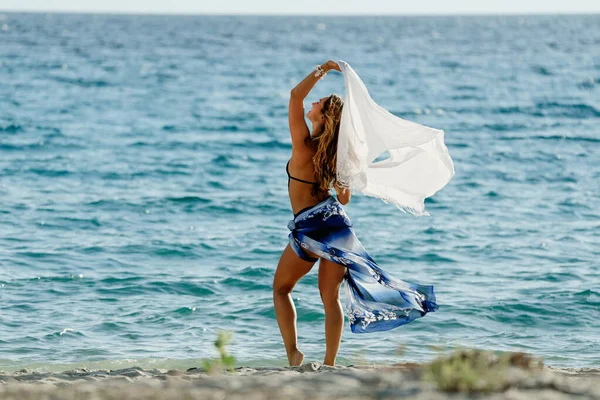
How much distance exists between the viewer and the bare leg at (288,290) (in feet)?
19.7

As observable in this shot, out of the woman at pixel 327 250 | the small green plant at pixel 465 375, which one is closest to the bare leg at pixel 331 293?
the woman at pixel 327 250

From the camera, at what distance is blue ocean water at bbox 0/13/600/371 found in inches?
335

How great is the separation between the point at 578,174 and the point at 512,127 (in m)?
6.75

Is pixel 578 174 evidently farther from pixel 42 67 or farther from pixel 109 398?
pixel 42 67

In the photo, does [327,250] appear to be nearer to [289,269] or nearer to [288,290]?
[289,269]

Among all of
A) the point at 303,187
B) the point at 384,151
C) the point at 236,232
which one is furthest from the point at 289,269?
the point at 236,232

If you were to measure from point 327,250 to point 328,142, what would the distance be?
0.71m

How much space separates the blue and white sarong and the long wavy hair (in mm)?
207

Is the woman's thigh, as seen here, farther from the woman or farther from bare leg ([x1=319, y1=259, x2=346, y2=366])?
bare leg ([x1=319, y1=259, x2=346, y2=366])

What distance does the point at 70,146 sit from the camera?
19.9m

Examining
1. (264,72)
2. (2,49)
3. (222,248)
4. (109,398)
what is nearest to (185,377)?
(109,398)

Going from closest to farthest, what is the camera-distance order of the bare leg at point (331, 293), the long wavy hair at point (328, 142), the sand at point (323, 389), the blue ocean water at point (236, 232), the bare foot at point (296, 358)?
the sand at point (323, 389) < the long wavy hair at point (328, 142) < the bare leg at point (331, 293) < the bare foot at point (296, 358) < the blue ocean water at point (236, 232)

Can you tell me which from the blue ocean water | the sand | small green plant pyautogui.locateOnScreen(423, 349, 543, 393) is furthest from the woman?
small green plant pyautogui.locateOnScreen(423, 349, 543, 393)

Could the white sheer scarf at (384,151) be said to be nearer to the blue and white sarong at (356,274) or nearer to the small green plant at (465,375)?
the blue and white sarong at (356,274)
